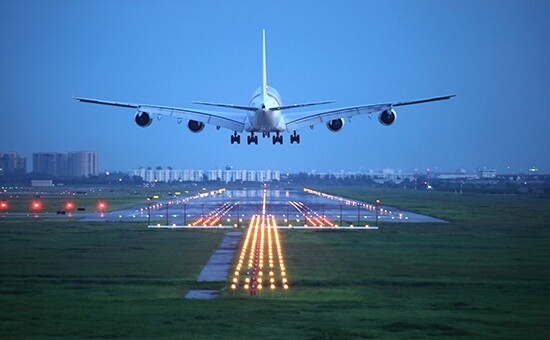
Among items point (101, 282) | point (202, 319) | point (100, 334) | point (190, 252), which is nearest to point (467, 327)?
point (202, 319)

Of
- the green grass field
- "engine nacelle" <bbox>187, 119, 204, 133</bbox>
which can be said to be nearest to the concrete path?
the green grass field

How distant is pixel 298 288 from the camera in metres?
38.2

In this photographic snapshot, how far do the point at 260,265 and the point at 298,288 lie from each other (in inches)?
334

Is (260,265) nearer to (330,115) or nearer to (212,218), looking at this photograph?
(330,115)

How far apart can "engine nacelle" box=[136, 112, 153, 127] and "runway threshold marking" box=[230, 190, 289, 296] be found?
10616mm

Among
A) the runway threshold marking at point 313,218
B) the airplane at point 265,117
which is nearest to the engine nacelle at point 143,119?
the airplane at point 265,117

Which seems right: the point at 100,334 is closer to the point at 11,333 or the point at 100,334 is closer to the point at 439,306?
the point at 11,333

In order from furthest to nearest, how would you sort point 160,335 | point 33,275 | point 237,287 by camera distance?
1. point 33,275
2. point 237,287
3. point 160,335

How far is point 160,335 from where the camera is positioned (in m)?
27.4

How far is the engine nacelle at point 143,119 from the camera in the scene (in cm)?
6775

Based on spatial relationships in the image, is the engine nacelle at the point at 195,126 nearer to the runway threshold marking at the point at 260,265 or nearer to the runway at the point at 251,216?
the runway at the point at 251,216

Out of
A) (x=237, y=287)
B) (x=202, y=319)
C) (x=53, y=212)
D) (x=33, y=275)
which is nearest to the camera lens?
(x=202, y=319)

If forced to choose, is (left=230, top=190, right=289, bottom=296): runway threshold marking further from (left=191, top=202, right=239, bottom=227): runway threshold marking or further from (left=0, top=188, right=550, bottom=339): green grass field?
(left=191, top=202, right=239, bottom=227): runway threshold marking

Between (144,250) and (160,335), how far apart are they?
88.8 ft
